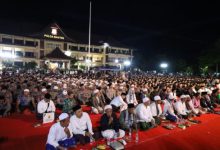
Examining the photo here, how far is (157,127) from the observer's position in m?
8.34

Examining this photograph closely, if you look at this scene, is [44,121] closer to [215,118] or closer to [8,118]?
[8,118]

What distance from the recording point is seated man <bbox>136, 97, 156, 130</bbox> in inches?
310

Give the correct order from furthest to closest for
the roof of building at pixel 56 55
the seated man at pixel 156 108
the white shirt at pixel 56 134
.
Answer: the roof of building at pixel 56 55 < the seated man at pixel 156 108 < the white shirt at pixel 56 134

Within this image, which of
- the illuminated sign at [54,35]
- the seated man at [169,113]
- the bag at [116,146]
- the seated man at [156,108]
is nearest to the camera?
the bag at [116,146]

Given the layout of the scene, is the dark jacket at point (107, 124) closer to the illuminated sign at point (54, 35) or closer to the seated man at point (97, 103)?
the seated man at point (97, 103)

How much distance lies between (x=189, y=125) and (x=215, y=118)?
7.34 feet

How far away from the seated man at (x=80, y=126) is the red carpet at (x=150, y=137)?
239mm

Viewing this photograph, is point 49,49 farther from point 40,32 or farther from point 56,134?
point 56,134

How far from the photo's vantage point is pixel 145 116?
8.01 m

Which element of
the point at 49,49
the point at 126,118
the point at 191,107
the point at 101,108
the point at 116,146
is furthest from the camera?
the point at 49,49

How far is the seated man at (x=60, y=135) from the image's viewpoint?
5.14 m

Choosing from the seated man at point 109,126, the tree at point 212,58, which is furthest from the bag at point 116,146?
the tree at point 212,58

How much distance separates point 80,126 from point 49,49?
1392 inches

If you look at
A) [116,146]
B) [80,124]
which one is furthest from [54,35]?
[116,146]
